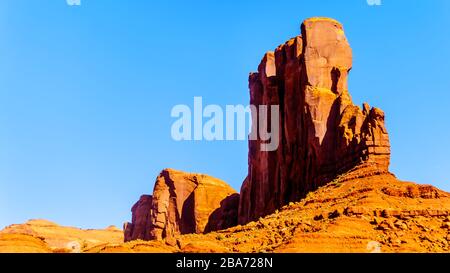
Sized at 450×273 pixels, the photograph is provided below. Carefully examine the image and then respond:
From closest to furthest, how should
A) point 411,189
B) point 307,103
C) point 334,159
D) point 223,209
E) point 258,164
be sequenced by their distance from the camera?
point 411,189, point 334,159, point 307,103, point 258,164, point 223,209

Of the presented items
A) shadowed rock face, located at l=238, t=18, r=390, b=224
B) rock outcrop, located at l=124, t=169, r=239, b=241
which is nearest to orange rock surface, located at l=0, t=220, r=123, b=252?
rock outcrop, located at l=124, t=169, r=239, b=241

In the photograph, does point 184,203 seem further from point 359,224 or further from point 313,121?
point 359,224

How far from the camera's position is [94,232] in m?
192

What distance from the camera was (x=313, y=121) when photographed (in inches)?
3036

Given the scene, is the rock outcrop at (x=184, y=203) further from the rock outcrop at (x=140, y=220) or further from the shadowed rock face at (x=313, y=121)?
the shadowed rock face at (x=313, y=121)

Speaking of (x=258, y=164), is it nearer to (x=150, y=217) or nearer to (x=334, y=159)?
(x=334, y=159)

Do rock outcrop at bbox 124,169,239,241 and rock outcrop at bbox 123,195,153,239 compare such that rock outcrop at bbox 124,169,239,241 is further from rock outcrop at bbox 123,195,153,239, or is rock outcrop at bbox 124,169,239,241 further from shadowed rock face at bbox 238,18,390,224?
shadowed rock face at bbox 238,18,390,224

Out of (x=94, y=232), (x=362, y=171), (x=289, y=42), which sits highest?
(x=289, y=42)

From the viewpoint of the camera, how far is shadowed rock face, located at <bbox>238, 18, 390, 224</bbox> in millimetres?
68250

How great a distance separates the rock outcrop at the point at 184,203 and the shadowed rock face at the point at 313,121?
20256 mm

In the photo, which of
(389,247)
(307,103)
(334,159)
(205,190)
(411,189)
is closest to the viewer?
(389,247)

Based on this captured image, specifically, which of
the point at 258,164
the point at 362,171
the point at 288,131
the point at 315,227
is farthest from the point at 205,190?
the point at 315,227

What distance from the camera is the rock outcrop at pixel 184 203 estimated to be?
383 ft

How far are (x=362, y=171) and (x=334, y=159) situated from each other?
28.5 ft
